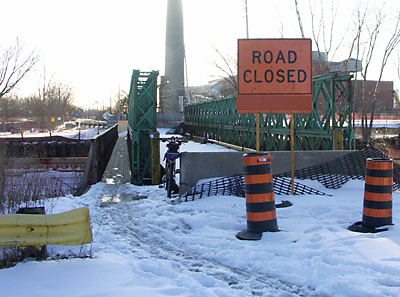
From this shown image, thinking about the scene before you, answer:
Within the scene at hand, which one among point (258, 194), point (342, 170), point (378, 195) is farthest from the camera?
point (342, 170)

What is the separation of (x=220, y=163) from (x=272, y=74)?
8.14ft

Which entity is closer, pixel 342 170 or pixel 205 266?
pixel 205 266

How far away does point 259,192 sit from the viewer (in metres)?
5.49

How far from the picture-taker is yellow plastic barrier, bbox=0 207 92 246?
416 centimetres

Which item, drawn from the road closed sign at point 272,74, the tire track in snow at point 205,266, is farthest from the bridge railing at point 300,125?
the tire track in snow at point 205,266

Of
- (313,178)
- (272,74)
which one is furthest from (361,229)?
(313,178)

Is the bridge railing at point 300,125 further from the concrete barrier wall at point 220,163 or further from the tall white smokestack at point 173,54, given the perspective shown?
the tall white smokestack at point 173,54

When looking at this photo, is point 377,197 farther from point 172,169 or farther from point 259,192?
point 172,169

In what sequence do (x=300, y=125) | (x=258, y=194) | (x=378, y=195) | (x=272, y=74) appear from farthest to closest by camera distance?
(x=300, y=125) → (x=272, y=74) → (x=378, y=195) → (x=258, y=194)

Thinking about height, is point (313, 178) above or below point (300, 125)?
below

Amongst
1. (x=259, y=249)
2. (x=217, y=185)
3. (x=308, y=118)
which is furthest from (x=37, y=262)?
(x=308, y=118)

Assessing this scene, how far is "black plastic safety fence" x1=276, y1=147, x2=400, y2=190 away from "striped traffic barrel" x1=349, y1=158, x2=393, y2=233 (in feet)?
10.1

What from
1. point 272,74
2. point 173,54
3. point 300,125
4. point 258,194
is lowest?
point 258,194

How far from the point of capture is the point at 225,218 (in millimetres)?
6598
